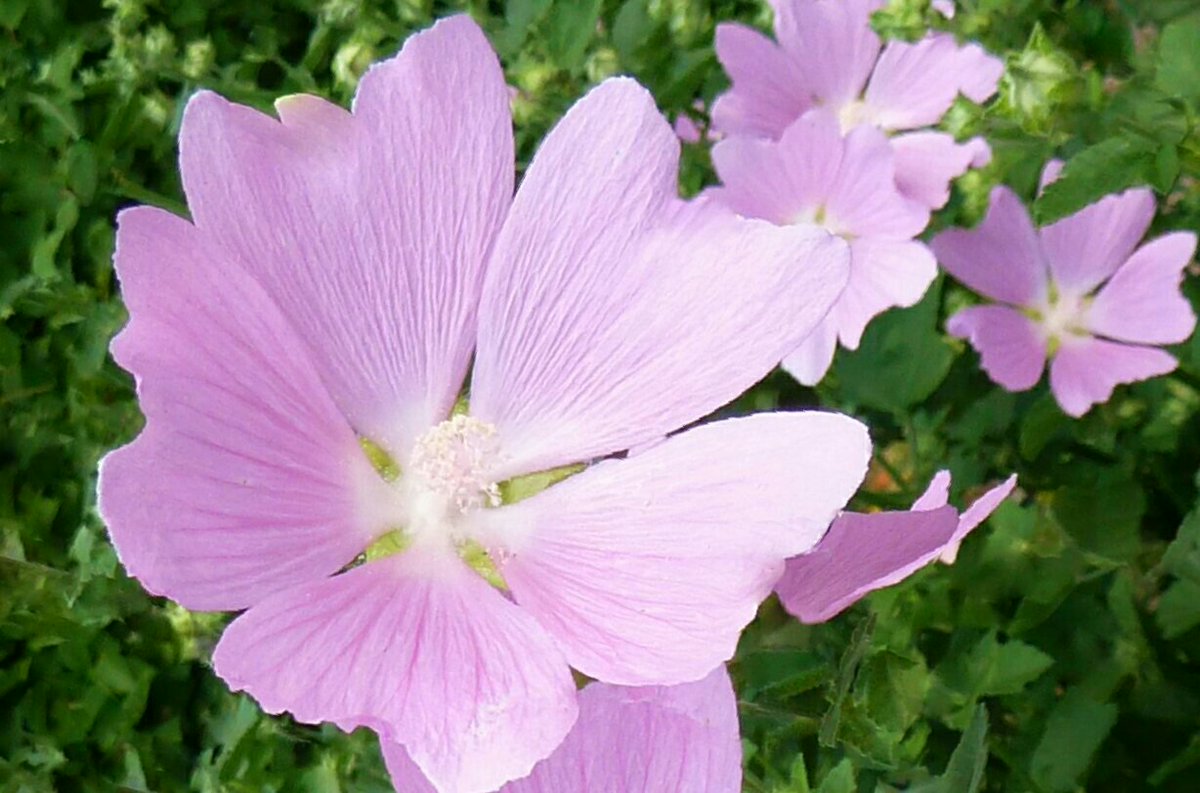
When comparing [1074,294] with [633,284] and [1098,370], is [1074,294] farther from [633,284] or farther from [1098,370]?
[633,284]

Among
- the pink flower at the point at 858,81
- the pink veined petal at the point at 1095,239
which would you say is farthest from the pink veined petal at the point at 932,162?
the pink veined petal at the point at 1095,239

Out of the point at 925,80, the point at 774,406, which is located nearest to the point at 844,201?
the point at 925,80

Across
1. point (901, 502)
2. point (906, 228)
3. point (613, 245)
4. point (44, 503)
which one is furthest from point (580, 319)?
point (44, 503)

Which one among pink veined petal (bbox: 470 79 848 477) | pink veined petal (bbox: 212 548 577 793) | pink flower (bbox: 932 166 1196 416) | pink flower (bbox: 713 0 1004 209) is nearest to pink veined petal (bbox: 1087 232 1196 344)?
pink flower (bbox: 932 166 1196 416)

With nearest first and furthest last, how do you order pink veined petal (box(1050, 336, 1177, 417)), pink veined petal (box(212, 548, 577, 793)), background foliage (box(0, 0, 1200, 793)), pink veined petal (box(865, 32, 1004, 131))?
pink veined petal (box(212, 548, 577, 793)) < background foliage (box(0, 0, 1200, 793)) < pink veined petal (box(865, 32, 1004, 131)) < pink veined petal (box(1050, 336, 1177, 417))

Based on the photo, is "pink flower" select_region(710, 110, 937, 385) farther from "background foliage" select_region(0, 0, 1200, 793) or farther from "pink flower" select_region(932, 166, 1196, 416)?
"pink flower" select_region(932, 166, 1196, 416)

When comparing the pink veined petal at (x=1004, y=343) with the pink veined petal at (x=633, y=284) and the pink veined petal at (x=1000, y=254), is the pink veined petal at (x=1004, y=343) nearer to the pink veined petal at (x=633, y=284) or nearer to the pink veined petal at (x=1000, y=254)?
the pink veined petal at (x=1000, y=254)

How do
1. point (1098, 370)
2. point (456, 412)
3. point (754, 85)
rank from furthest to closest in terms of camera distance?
point (1098, 370), point (754, 85), point (456, 412)
